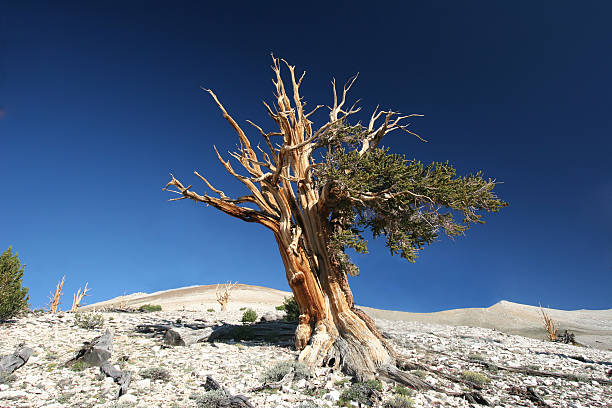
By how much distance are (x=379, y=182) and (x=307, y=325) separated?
527cm

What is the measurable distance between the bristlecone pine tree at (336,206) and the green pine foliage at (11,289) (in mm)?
8237

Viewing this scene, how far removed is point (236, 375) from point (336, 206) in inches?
244

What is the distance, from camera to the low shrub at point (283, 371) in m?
7.30

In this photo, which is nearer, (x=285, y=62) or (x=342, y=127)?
(x=342, y=127)

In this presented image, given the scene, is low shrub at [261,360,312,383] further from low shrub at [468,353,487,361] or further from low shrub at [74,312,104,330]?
low shrub at [74,312,104,330]

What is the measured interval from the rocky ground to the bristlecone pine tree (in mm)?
1468

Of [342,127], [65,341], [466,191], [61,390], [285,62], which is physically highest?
[285,62]

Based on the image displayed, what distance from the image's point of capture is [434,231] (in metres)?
11.2

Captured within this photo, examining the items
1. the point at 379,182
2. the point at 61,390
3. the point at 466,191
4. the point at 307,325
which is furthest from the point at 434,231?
the point at 61,390

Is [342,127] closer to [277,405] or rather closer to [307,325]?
[307,325]

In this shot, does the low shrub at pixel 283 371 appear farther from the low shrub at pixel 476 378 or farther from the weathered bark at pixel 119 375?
the low shrub at pixel 476 378

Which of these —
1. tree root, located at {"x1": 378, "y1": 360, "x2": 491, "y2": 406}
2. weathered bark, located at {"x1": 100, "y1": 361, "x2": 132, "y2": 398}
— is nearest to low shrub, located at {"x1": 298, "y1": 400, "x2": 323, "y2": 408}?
tree root, located at {"x1": 378, "y1": 360, "x2": 491, "y2": 406}

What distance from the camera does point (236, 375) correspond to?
756cm

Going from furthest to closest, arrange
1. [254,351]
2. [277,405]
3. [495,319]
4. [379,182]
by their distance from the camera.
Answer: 1. [495,319]
2. [379,182]
3. [254,351]
4. [277,405]
